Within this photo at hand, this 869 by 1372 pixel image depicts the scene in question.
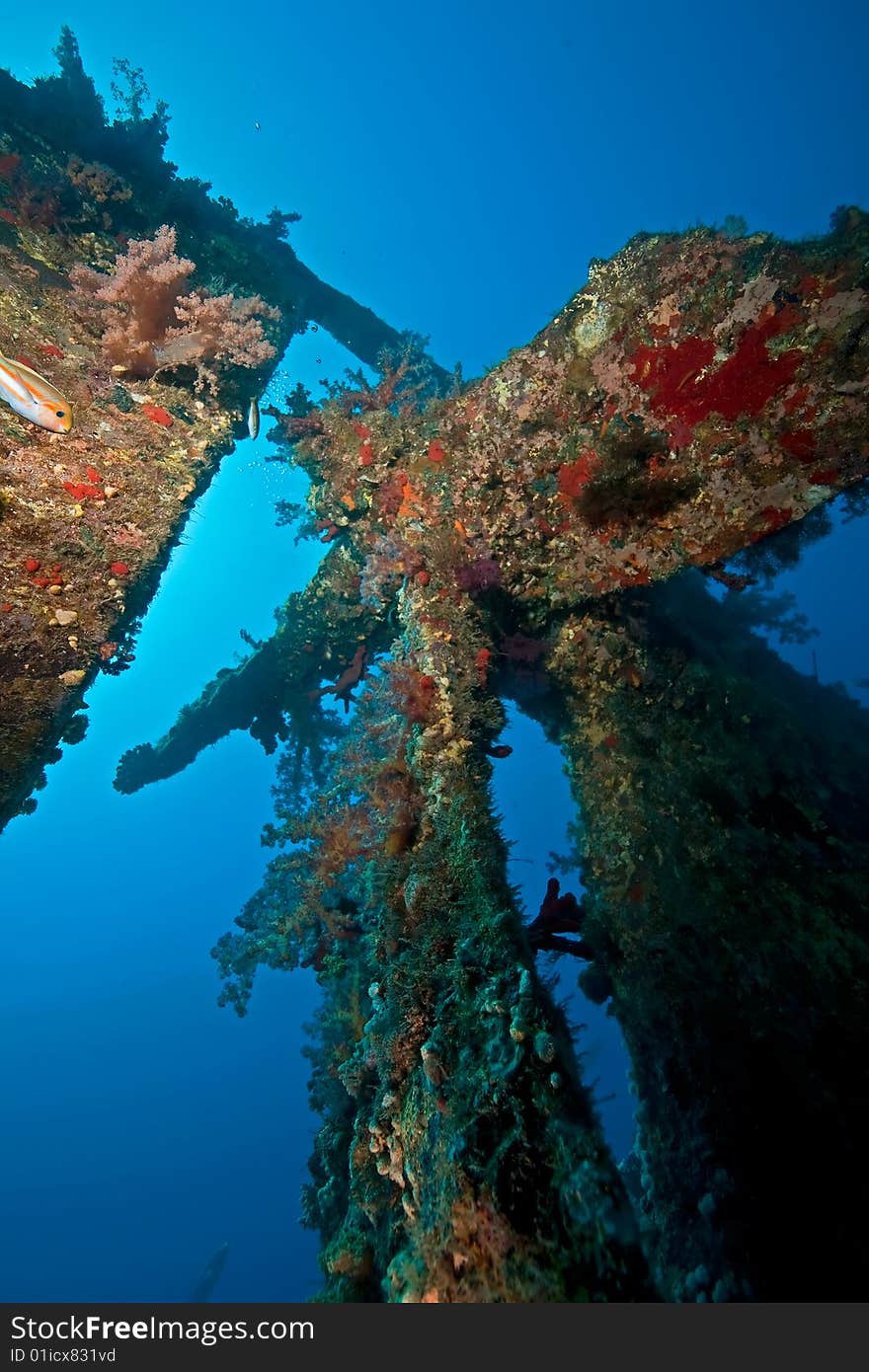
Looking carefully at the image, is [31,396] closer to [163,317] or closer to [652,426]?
[163,317]

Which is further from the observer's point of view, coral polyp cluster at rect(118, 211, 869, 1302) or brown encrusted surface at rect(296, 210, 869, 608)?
brown encrusted surface at rect(296, 210, 869, 608)

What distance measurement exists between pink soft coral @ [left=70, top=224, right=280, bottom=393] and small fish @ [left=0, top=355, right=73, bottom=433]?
2696 mm

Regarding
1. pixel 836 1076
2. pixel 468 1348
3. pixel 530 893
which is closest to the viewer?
pixel 468 1348

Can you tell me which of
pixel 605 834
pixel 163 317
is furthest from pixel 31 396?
pixel 605 834

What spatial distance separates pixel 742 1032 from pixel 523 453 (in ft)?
16.4

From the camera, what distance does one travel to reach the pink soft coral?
514 centimetres

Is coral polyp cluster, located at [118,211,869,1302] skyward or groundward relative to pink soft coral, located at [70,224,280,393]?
groundward

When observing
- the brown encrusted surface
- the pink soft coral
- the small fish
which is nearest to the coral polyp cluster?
the brown encrusted surface

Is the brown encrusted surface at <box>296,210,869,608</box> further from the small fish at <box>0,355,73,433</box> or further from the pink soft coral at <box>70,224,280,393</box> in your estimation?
the small fish at <box>0,355,73,433</box>

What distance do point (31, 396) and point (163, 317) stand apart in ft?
10.5

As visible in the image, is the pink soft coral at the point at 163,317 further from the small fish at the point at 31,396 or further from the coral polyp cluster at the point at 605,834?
the small fish at the point at 31,396

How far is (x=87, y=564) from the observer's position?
4.43 metres

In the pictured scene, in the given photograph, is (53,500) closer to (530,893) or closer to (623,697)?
Answer: (623,697)

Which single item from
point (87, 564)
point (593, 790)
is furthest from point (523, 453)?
point (87, 564)
